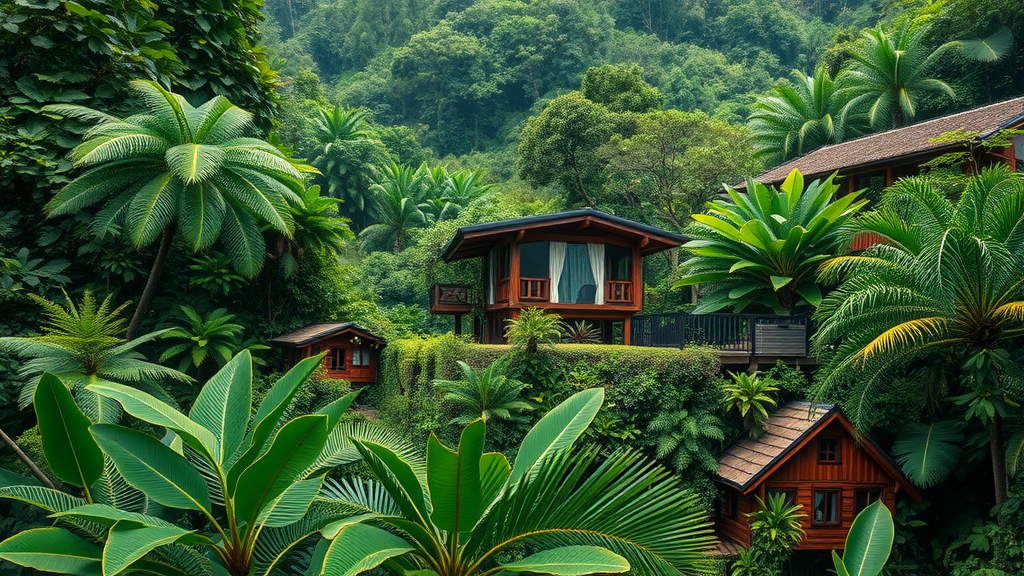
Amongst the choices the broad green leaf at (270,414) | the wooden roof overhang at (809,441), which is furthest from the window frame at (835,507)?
the broad green leaf at (270,414)

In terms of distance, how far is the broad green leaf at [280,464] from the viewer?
6.13m

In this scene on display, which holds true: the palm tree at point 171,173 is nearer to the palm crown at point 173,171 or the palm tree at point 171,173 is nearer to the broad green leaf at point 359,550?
the palm crown at point 173,171

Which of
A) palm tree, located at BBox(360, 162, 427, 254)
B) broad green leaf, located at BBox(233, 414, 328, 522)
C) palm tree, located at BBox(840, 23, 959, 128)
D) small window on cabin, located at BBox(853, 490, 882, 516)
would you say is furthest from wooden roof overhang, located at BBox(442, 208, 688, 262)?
palm tree, located at BBox(360, 162, 427, 254)

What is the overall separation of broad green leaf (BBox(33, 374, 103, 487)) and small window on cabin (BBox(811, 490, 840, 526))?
1411cm

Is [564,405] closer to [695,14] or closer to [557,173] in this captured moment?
[557,173]

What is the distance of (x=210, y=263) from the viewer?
18422 mm

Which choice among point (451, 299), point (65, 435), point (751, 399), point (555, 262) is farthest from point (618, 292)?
point (65, 435)

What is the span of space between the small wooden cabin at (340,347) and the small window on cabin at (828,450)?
1296cm

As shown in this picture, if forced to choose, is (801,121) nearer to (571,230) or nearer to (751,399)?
(571,230)

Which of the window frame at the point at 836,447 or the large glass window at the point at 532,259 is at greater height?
the large glass window at the point at 532,259

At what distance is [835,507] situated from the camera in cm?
1558

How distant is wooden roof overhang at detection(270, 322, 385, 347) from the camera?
1998cm

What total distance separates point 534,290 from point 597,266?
2.01 m

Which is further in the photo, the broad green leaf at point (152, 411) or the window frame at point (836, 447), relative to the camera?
the window frame at point (836, 447)
